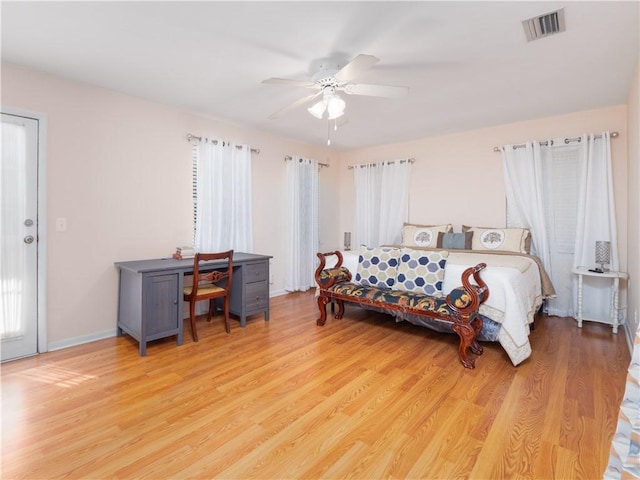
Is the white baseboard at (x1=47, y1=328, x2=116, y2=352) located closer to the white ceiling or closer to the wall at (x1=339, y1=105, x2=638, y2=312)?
the white ceiling

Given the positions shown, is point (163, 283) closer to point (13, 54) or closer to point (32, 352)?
point (32, 352)

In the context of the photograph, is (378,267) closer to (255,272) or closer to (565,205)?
(255,272)

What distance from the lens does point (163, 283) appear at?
279 cm

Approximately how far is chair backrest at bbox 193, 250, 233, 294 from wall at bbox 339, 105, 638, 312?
9.91 ft

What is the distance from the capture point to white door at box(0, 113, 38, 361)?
2523mm

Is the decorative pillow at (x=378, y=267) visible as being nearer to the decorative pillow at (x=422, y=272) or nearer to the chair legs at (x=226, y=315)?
the decorative pillow at (x=422, y=272)

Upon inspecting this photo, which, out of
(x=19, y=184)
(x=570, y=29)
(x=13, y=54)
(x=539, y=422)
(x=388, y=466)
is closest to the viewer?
(x=388, y=466)

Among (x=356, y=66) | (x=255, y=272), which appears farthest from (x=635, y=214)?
(x=255, y=272)

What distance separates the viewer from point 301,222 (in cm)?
502

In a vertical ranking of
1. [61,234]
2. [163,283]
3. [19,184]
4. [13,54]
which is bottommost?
[163,283]

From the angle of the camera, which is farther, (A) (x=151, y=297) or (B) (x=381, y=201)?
(B) (x=381, y=201)

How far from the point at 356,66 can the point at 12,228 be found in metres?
2.98

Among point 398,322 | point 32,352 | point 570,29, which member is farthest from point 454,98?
point 32,352

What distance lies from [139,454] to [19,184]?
2424 mm
